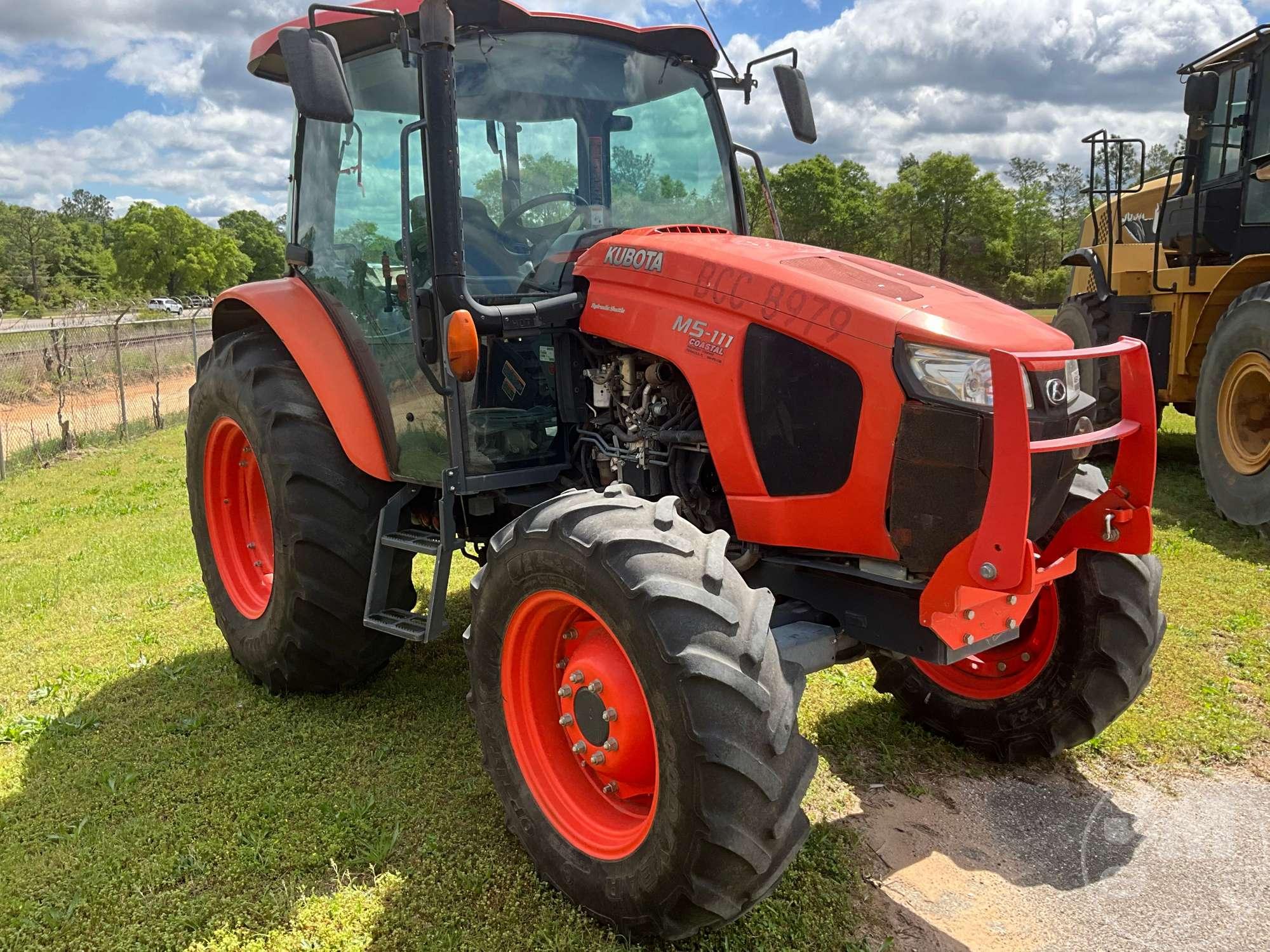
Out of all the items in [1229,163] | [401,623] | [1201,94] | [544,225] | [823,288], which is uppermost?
[1201,94]

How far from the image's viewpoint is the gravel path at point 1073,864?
2.71 m

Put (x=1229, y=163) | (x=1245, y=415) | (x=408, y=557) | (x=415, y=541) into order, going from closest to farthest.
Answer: (x=415, y=541)
(x=408, y=557)
(x=1245, y=415)
(x=1229, y=163)

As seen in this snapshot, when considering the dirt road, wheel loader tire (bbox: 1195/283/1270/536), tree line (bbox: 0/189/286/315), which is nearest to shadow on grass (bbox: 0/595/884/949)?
wheel loader tire (bbox: 1195/283/1270/536)

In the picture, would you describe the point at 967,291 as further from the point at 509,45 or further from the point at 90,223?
the point at 90,223

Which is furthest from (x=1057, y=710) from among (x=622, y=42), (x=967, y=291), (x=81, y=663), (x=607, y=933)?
(x=81, y=663)

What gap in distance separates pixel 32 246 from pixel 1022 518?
278ft

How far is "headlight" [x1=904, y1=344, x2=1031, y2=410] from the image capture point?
99.1 inches

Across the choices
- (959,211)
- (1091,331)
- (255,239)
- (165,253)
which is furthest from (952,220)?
(255,239)

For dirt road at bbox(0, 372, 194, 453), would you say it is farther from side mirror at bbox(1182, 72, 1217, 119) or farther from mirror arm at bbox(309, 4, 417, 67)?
side mirror at bbox(1182, 72, 1217, 119)

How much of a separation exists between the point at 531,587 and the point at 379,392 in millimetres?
1431

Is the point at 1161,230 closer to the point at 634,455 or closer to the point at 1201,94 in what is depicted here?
the point at 1201,94

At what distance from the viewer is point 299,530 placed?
378 cm

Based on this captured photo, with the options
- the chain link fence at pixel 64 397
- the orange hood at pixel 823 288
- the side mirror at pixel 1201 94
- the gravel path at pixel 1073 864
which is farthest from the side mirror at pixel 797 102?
the chain link fence at pixel 64 397

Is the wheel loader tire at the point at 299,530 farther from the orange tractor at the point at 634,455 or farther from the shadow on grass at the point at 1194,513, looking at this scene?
the shadow on grass at the point at 1194,513
